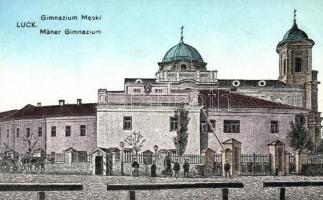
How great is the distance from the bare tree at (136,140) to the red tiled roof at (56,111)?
2.85 metres

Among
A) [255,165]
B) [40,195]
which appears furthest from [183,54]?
[40,195]

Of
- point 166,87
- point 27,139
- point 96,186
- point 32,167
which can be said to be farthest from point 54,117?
point 96,186

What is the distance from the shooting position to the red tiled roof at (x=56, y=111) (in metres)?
21.8

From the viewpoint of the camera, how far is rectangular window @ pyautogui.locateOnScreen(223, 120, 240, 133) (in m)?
21.7

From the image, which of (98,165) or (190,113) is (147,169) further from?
(190,113)

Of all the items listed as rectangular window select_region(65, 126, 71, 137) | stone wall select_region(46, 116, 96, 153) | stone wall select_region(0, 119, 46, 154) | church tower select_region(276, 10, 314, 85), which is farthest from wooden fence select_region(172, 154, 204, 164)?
church tower select_region(276, 10, 314, 85)

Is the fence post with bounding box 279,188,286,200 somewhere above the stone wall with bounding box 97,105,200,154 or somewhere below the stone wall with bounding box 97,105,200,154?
below

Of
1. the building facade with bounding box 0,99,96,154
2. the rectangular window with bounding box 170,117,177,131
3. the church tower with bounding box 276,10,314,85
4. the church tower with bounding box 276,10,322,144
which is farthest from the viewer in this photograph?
the church tower with bounding box 276,10,314,85

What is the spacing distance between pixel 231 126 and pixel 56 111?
7099mm

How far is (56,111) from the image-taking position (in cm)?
2291

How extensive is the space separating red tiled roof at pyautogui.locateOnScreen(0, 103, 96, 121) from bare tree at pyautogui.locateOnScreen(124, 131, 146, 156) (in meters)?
2.85

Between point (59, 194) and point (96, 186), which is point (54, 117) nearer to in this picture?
point (96, 186)

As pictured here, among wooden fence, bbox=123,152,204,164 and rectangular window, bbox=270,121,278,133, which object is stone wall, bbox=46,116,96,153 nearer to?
wooden fence, bbox=123,152,204,164

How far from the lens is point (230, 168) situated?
1656 centimetres
